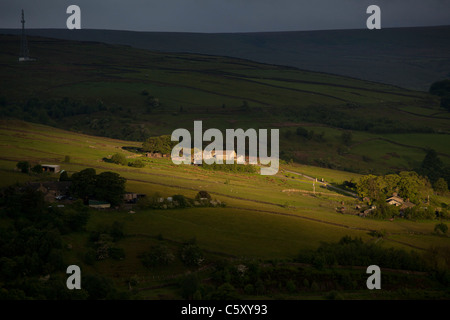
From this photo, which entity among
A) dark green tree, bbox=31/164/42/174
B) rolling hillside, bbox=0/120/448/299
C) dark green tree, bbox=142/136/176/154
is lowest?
rolling hillside, bbox=0/120/448/299

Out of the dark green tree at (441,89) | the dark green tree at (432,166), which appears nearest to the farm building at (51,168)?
the dark green tree at (432,166)

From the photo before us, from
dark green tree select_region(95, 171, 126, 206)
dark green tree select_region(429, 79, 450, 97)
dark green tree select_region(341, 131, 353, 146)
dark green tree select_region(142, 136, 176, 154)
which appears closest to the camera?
dark green tree select_region(95, 171, 126, 206)

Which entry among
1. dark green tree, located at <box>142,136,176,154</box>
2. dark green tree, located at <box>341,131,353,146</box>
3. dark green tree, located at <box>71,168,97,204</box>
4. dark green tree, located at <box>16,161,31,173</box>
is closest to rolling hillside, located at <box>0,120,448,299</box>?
dark green tree, located at <box>16,161,31,173</box>

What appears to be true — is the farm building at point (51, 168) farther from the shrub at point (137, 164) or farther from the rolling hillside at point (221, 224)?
the shrub at point (137, 164)

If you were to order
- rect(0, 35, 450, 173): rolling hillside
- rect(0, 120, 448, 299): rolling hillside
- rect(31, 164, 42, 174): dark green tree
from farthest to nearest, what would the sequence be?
rect(0, 35, 450, 173): rolling hillside, rect(31, 164, 42, 174): dark green tree, rect(0, 120, 448, 299): rolling hillside

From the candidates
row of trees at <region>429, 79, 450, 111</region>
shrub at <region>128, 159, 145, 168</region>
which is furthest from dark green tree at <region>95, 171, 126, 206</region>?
row of trees at <region>429, 79, 450, 111</region>

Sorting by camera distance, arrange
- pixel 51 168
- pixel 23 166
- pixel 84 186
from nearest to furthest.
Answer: pixel 84 186, pixel 23 166, pixel 51 168

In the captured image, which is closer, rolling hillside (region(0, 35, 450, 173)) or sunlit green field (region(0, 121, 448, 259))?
sunlit green field (region(0, 121, 448, 259))

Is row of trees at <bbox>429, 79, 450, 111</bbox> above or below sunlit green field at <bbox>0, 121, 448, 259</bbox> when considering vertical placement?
above

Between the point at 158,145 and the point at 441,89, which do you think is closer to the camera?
the point at 158,145

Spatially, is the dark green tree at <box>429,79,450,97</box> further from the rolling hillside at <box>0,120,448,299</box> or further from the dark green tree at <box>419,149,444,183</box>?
the rolling hillside at <box>0,120,448,299</box>

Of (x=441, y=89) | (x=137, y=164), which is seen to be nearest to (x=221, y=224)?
(x=137, y=164)

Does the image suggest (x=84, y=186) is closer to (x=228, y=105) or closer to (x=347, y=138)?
(x=347, y=138)
